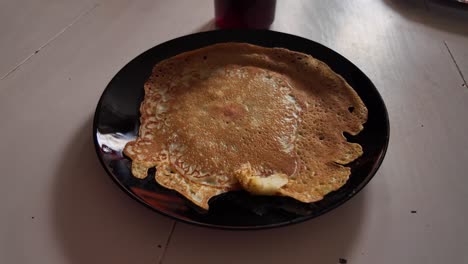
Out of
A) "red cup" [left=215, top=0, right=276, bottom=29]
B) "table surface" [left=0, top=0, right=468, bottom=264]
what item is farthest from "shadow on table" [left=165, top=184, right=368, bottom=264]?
"red cup" [left=215, top=0, right=276, bottom=29]

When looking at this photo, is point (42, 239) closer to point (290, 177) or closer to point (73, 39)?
point (290, 177)

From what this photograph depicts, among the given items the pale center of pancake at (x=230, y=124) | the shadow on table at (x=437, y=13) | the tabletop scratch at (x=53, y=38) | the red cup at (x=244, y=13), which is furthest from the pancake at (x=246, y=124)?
the shadow on table at (x=437, y=13)

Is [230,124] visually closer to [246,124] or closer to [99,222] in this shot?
[246,124]

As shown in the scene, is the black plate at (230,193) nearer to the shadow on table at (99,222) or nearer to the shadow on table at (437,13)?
the shadow on table at (99,222)

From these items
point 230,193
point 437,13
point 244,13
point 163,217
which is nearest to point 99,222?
point 163,217

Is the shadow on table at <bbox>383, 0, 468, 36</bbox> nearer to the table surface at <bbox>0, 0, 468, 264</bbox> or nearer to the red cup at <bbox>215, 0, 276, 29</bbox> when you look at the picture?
the table surface at <bbox>0, 0, 468, 264</bbox>

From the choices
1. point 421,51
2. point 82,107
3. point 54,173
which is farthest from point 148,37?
point 421,51
